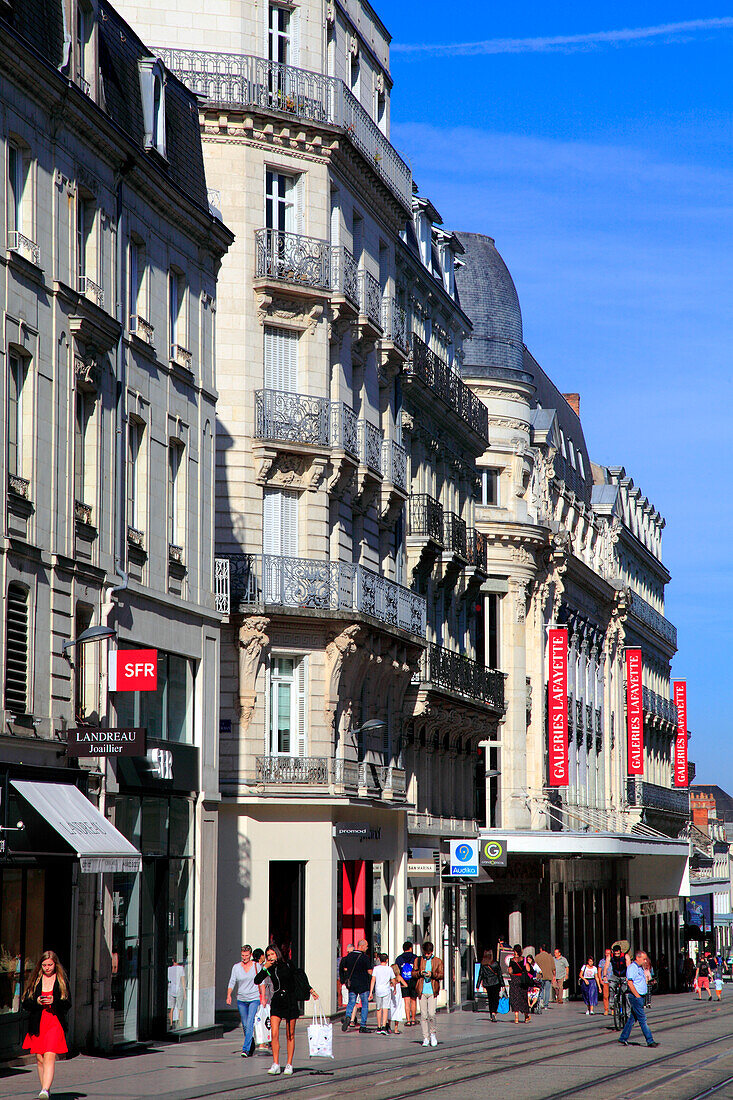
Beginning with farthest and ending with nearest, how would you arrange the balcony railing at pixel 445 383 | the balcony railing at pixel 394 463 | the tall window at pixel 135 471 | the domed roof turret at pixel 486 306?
1. the domed roof turret at pixel 486 306
2. the balcony railing at pixel 445 383
3. the balcony railing at pixel 394 463
4. the tall window at pixel 135 471

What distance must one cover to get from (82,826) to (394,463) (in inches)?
776

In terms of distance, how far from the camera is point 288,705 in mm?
37438

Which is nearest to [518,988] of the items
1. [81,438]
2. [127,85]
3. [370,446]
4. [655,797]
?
[370,446]

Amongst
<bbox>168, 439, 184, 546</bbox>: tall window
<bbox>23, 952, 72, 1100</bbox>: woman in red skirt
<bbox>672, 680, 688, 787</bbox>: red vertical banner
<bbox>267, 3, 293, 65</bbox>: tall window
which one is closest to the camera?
<bbox>23, 952, 72, 1100</bbox>: woman in red skirt

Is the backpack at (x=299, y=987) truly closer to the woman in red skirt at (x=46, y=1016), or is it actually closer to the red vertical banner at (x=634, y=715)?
the woman in red skirt at (x=46, y=1016)

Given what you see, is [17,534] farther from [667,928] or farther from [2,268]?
[667,928]

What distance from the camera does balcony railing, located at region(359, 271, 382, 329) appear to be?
1585 inches

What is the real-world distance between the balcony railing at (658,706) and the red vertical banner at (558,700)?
24076 millimetres

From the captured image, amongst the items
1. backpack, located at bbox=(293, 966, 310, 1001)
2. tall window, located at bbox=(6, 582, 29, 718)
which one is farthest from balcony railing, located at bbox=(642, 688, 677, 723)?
tall window, located at bbox=(6, 582, 29, 718)

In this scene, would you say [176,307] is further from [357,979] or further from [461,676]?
[461,676]

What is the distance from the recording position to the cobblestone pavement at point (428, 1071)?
21125 millimetres

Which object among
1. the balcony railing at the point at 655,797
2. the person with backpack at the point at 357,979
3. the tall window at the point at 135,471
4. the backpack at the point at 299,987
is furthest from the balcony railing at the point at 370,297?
the balcony railing at the point at 655,797

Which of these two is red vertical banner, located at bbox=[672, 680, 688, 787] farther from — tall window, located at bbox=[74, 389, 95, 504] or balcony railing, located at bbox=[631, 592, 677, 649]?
tall window, located at bbox=[74, 389, 95, 504]

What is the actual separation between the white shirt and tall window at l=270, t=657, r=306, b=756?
5.01 metres
